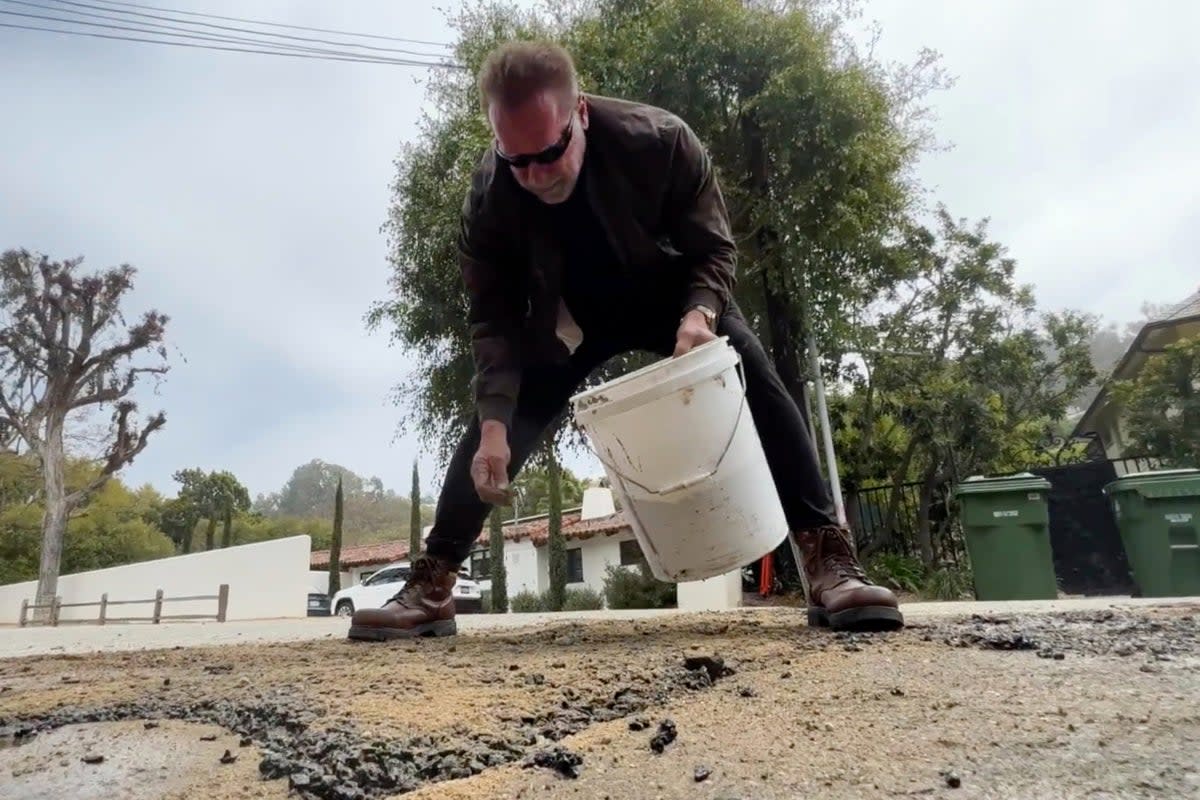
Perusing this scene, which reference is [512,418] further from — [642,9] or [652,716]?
[642,9]

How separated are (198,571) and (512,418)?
21287 millimetres

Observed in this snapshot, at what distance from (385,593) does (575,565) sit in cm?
558

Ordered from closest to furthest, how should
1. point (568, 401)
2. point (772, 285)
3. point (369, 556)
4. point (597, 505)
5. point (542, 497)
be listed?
point (568, 401)
point (772, 285)
point (597, 505)
point (369, 556)
point (542, 497)

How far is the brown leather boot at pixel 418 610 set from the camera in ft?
7.20

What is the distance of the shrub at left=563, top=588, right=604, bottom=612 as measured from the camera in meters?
15.0

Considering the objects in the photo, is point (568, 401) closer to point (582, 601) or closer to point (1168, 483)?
point (1168, 483)

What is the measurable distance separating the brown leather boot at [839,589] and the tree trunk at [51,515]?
2174cm

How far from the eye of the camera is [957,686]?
1.08 meters

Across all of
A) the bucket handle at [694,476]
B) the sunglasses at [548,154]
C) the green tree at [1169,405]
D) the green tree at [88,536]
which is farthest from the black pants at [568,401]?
the green tree at [88,536]

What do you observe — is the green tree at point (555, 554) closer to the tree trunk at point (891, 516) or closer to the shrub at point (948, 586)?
the tree trunk at point (891, 516)

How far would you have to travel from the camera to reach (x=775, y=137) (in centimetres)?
963

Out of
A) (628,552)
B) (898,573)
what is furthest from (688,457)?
(628,552)

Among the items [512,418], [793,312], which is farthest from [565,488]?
[512,418]

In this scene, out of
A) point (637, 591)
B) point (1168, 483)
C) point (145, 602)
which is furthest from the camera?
point (145, 602)
